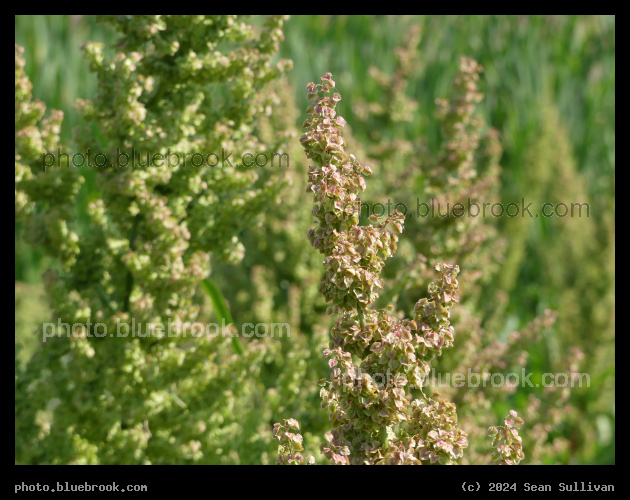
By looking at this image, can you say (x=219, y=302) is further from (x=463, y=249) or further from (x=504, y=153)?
(x=504, y=153)

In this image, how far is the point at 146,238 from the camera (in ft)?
10.2

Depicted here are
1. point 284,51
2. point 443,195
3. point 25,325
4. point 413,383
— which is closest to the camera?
point 413,383

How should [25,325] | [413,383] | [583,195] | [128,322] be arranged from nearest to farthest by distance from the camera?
1. [413,383]
2. [128,322]
3. [25,325]
4. [583,195]

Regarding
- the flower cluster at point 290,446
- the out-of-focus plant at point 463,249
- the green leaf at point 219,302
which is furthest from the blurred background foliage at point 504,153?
the flower cluster at point 290,446

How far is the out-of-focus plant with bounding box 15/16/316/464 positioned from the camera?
3010 mm

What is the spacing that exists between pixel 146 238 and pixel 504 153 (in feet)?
26.3

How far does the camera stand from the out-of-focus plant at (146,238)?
3.01 metres

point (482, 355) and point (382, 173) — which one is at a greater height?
point (382, 173)

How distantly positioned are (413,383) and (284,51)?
25.7 ft

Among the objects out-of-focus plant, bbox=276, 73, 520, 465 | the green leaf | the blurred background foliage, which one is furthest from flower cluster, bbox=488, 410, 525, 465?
the green leaf

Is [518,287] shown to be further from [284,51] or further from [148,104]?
[148,104]

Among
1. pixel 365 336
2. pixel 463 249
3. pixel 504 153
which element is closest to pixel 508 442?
pixel 365 336
